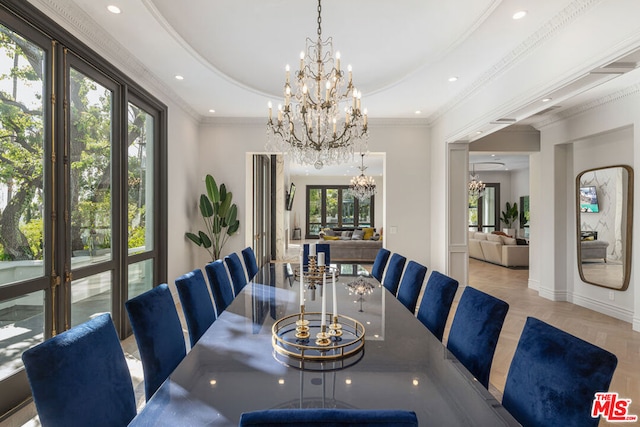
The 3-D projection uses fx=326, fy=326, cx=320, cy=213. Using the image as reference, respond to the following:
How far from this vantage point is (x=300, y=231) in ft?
45.3

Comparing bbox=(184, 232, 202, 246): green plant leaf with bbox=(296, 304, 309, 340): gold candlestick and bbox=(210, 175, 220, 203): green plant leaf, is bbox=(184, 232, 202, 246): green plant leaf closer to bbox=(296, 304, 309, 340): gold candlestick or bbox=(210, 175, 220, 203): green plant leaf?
bbox=(210, 175, 220, 203): green plant leaf

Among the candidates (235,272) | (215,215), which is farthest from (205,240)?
(235,272)

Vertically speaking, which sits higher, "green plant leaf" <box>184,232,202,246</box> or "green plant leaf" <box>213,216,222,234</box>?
"green plant leaf" <box>213,216,222,234</box>

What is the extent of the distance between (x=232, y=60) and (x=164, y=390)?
3.33 metres

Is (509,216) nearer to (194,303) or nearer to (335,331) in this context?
(335,331)

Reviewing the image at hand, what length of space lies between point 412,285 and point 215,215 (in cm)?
351

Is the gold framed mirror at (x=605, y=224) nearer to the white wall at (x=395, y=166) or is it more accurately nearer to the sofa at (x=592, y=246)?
the sofa at (x=592, y=246)

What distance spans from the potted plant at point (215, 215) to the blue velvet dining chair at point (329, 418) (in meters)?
4.55

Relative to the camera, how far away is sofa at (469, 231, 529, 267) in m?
7.78

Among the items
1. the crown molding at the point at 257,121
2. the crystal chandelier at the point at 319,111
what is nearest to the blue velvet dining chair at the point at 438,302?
the crystal chandelier at the point at 319,111

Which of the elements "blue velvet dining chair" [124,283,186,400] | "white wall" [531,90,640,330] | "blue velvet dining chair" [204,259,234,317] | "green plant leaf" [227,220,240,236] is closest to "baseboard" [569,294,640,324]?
"white wall" [531,90,640,330]

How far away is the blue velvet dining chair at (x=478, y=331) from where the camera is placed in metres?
1.48

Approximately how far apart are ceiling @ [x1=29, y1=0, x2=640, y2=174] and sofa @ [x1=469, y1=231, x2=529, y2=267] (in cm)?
434

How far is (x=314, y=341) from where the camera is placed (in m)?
1.51
